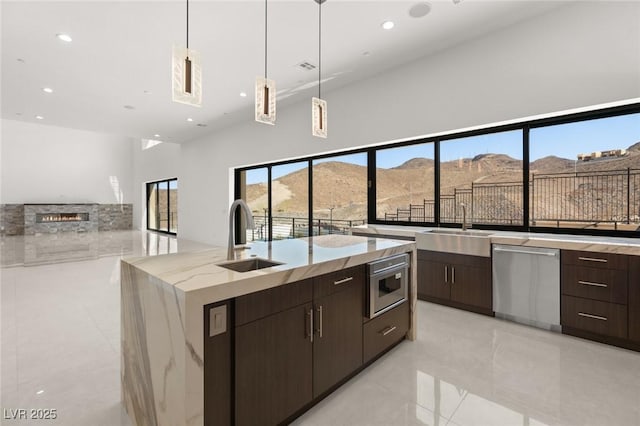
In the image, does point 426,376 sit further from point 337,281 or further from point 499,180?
point 499,180

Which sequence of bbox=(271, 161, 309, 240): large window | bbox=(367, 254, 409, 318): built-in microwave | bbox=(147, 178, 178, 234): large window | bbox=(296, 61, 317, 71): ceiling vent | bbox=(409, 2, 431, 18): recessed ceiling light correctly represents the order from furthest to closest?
bbox=(147, 178, 178, 234): large window, bbox=(271, 161, 309, 240): large window, bbox=(296, 61, 317, 71): ceiling vent, bbox=(409, 2, 431, 18): recessed ceiling light, bbox=(367, 254, 409, 318): built-in microwave

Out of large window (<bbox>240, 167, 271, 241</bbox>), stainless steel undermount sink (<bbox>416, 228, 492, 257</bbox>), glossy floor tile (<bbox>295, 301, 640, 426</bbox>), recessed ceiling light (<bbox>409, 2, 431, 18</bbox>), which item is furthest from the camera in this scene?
large window (<bbox>240, 167, 271, 241</bbox>)

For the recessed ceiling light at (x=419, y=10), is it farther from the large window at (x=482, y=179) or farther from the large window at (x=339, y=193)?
the large window at (x=339, y=193)

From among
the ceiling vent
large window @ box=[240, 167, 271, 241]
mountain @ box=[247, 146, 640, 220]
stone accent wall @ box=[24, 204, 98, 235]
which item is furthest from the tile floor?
stone accent wall @ box=[24, 204, 98, 235]

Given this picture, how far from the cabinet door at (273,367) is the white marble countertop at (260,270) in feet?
0.65

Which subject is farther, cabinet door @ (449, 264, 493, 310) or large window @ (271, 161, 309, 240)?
large window @ (271, 161, 309, 240)

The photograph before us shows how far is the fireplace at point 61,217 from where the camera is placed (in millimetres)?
10938

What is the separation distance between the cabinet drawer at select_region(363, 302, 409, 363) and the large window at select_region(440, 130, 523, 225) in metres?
2.00

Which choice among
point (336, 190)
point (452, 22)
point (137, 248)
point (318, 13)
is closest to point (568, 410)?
point (452, 22)

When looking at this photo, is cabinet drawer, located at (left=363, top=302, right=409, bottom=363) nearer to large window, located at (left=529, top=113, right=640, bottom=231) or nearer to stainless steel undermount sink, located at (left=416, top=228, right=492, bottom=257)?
stainless steel undermount sink, located at (left=416, top=228, right=492, bottom=257)

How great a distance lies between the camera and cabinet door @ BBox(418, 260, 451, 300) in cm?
364

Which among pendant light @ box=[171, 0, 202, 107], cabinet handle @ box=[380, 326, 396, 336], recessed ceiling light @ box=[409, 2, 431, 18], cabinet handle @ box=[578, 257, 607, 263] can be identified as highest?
recessed ceiling light @ box=[409, 2, 431, 18]

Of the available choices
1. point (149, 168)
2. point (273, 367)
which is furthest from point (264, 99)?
point (149, 168)

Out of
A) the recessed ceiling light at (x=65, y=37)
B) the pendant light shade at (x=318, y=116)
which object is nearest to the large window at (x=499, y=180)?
the pendant light shade at (x=318, y=116)
